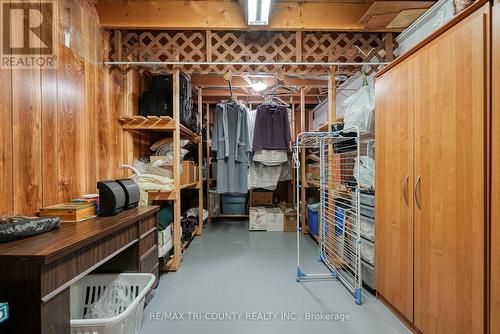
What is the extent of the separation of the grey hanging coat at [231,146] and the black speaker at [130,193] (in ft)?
5.36

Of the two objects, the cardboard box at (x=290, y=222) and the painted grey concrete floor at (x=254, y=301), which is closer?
the painted grey concrete floor at (x=254, y=301)

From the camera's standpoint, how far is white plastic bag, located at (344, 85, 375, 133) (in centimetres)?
200

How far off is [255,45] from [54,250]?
2.26 metres

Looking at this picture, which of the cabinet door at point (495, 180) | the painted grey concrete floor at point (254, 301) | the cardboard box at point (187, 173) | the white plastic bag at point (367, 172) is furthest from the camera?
the cardboard box at point (187, 173)

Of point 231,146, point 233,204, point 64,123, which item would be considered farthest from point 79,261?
point 233,204

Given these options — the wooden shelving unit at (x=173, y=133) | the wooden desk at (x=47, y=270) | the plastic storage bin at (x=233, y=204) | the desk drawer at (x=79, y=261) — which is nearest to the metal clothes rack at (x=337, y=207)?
the wooden shelving unit at (x=173, y=133)

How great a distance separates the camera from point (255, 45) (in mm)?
2303

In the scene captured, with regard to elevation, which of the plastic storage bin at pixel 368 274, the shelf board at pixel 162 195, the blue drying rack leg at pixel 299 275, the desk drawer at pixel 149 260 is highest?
the shelf board at pixel 162 195

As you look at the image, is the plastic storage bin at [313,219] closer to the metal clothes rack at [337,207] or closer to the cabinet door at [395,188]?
the metal clothes rack at [337,207]

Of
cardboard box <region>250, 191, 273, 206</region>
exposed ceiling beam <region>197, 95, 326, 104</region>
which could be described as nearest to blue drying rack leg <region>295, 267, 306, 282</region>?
cardboard box <region>250, 191, 273, 206</region>

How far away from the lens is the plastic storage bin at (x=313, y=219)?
326 centimetres

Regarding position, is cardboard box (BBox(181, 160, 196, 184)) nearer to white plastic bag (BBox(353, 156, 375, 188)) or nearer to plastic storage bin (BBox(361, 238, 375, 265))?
white plastic bag (BBox(353, 156, 375, 188))

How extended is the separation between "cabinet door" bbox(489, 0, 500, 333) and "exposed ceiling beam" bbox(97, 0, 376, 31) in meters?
1.44

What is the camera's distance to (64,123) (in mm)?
1599
